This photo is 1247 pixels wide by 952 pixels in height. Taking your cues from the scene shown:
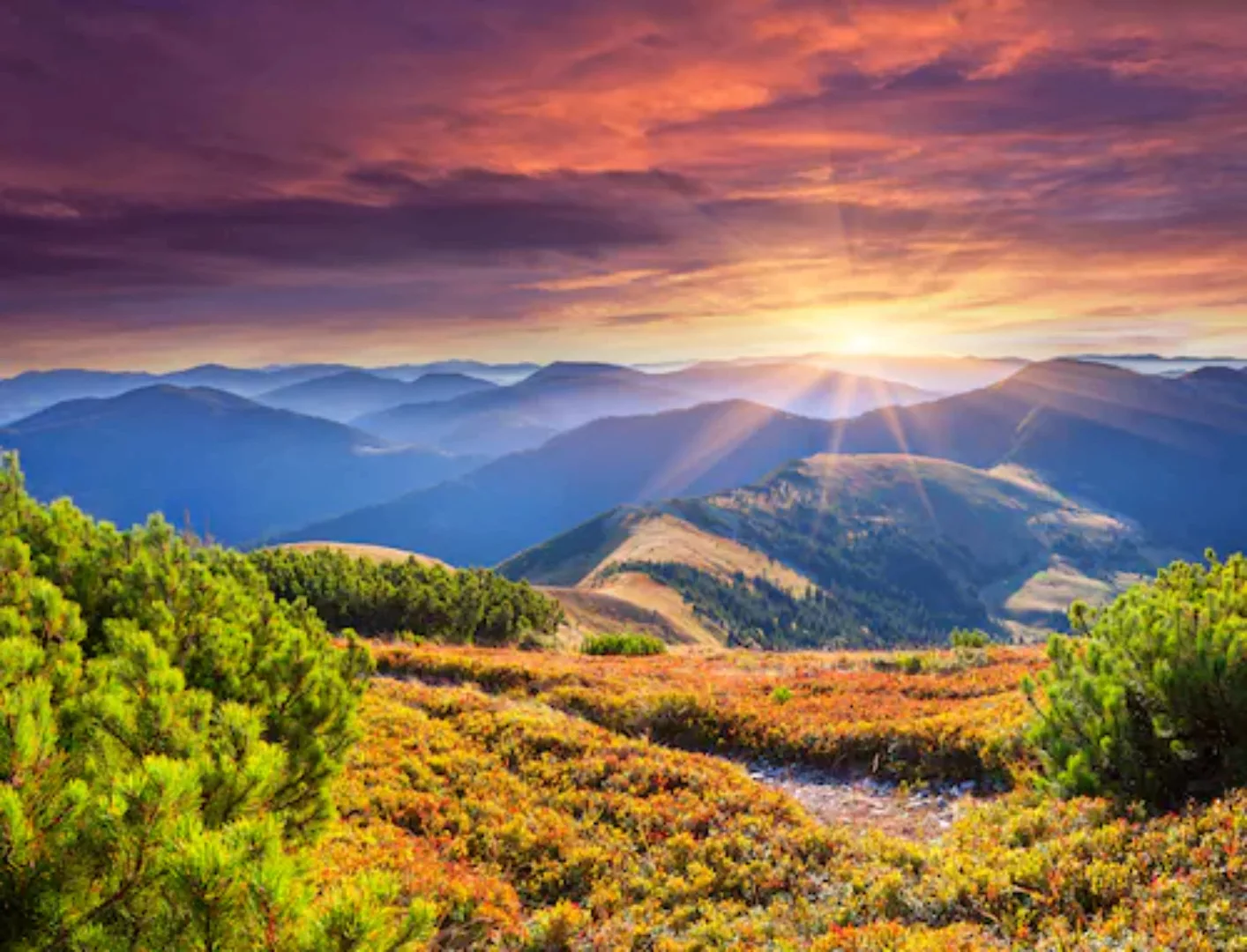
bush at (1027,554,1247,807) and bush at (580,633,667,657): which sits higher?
bush at (1027,554,1247,807)

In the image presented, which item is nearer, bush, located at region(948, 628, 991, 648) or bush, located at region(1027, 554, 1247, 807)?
bush, located at region(1027, 554, 1247, 807)

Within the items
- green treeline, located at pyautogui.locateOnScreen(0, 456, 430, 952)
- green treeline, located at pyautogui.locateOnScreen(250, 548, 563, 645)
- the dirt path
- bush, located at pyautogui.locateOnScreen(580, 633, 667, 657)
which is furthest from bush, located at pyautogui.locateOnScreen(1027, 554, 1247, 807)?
green treeline, located at pyautogui.locateOnScreen(250, 548, 563, 645)

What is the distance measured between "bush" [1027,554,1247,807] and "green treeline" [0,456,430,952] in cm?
901

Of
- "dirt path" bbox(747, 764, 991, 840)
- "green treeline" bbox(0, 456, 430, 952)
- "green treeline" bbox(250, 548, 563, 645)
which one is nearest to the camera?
"green treeline" bbox(0, 456, 430, 952)

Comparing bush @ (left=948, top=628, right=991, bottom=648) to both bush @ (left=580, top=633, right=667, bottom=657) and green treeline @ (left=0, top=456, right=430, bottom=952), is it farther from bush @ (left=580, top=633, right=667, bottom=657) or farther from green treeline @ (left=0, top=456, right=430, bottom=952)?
green treeline @ (left=0, top=456, right=430, bottom=952)

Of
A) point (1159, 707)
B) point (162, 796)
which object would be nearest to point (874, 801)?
point (1159, 707)

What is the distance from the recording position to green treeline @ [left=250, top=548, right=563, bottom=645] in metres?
36.2

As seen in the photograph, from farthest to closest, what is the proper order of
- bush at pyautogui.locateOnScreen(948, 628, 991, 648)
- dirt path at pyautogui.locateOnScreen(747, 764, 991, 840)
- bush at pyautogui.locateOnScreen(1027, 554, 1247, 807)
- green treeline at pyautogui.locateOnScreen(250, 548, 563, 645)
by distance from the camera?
green treeline at pyautogui.locateOnScreen(250, 548, 563, 645) < bush at pyautogui.locateOnScreen(948, 628, 991, 648) < dirt path at pyautogui.locateOnScreen(747, 764, 991, 840) < bush at pyautogui.locateOnScreen(1027, 554, 1247, 807)

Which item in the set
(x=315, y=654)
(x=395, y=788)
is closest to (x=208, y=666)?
(x=315, y=654)

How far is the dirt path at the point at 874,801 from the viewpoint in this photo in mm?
12477

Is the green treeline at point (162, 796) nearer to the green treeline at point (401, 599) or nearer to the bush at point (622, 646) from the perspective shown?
the green treeline at point (401, 599)

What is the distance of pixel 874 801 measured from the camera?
1371 cm

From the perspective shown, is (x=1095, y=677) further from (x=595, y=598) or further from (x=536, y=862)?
(x=595, y=598)

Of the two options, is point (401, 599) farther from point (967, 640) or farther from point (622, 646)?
point (967, 640)
